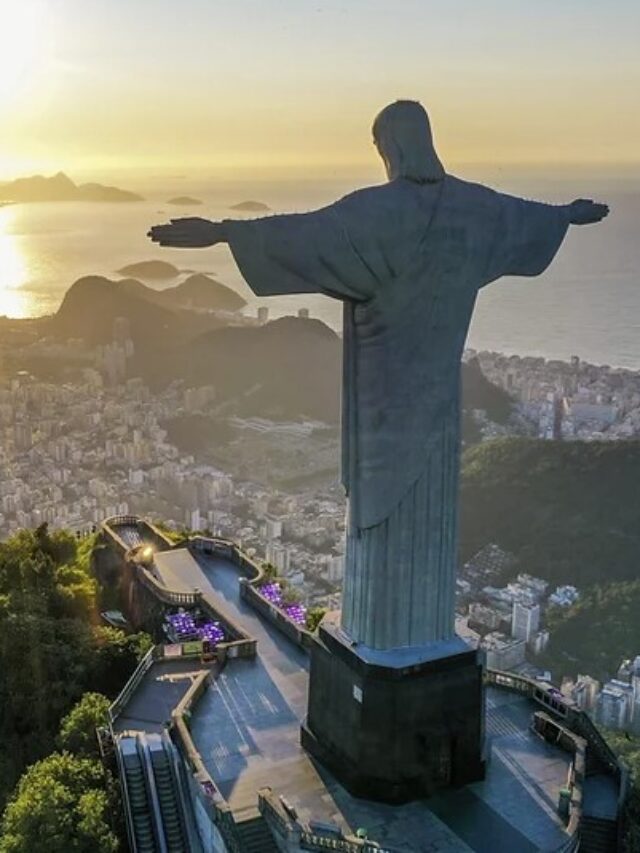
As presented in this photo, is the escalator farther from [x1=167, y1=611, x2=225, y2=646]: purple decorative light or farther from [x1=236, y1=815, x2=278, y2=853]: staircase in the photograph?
[x1=167, y1=611, x2=225, y2=646]: purple decorative light

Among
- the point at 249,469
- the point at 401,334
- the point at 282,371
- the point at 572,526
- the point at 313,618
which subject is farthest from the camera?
the point at 282,371

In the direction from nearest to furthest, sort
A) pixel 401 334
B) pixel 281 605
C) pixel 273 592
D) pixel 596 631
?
pixel 401 334
pixel 281 605
pixel 273 592
pixel 596 631

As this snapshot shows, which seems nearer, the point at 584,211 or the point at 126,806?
the point at 584,211

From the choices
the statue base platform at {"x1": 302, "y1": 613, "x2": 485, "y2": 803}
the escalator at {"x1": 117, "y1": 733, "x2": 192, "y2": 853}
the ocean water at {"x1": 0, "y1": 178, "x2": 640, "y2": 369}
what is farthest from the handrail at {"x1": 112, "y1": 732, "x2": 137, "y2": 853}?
the ocean water at {"x1": 0, "y1": 178, "x2": 640, "y2": 369}

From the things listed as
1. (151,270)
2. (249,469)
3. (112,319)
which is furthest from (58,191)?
(249,469)

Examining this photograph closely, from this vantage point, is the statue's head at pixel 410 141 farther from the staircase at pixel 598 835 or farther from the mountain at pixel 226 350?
the mountain at pixel 226 350

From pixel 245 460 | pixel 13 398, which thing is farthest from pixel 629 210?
pixel 13 398

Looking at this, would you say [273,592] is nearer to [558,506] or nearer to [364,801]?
[364,801]
